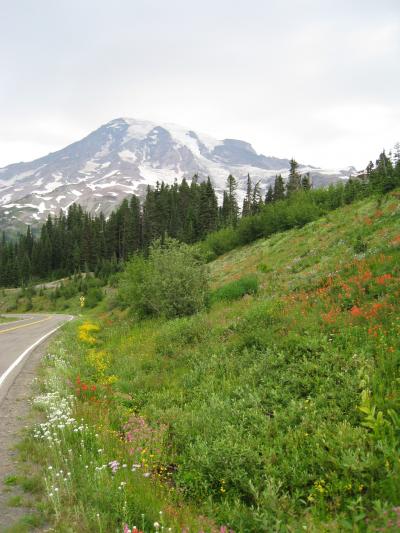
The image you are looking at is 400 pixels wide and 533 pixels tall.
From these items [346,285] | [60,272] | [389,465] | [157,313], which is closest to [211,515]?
[389,465]

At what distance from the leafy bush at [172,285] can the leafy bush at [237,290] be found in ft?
2.66

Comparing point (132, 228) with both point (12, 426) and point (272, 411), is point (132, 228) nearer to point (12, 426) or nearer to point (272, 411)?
point (12, 426)

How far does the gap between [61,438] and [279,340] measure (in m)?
5.26

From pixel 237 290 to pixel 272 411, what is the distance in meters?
10.8

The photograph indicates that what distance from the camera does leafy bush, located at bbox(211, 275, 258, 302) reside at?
56.1 feet

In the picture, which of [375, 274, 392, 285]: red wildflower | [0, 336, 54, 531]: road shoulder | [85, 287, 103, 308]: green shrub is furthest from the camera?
[85, 287, 103, 308]: green shrub

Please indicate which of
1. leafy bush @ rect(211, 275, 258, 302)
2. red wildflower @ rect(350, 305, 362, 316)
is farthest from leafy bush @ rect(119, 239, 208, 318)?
red wildflower @ rect(350, 305, 362, 316)

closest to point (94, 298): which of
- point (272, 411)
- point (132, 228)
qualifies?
point (132, 228)

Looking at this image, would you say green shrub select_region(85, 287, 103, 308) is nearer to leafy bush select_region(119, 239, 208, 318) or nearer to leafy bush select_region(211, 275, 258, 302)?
leafy bush select_region(119, 239, 208, 318)

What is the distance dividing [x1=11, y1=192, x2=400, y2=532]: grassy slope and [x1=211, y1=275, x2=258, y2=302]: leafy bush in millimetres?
4468

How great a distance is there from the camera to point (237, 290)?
56.9ft

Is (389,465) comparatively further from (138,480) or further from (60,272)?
(60,272)

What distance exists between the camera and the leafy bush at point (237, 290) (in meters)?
17.1

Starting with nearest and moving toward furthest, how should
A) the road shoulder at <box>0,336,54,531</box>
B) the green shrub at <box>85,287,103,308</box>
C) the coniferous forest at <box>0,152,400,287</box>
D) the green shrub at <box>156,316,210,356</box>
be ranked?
the road shoulder at <box>0,336,54,531</box> < the green shrub at <box>156,316,210,356</box> < the green shrub at <box>85,287,103,308</box> < the coniferous forest at <box>0,152,400,287</box>
